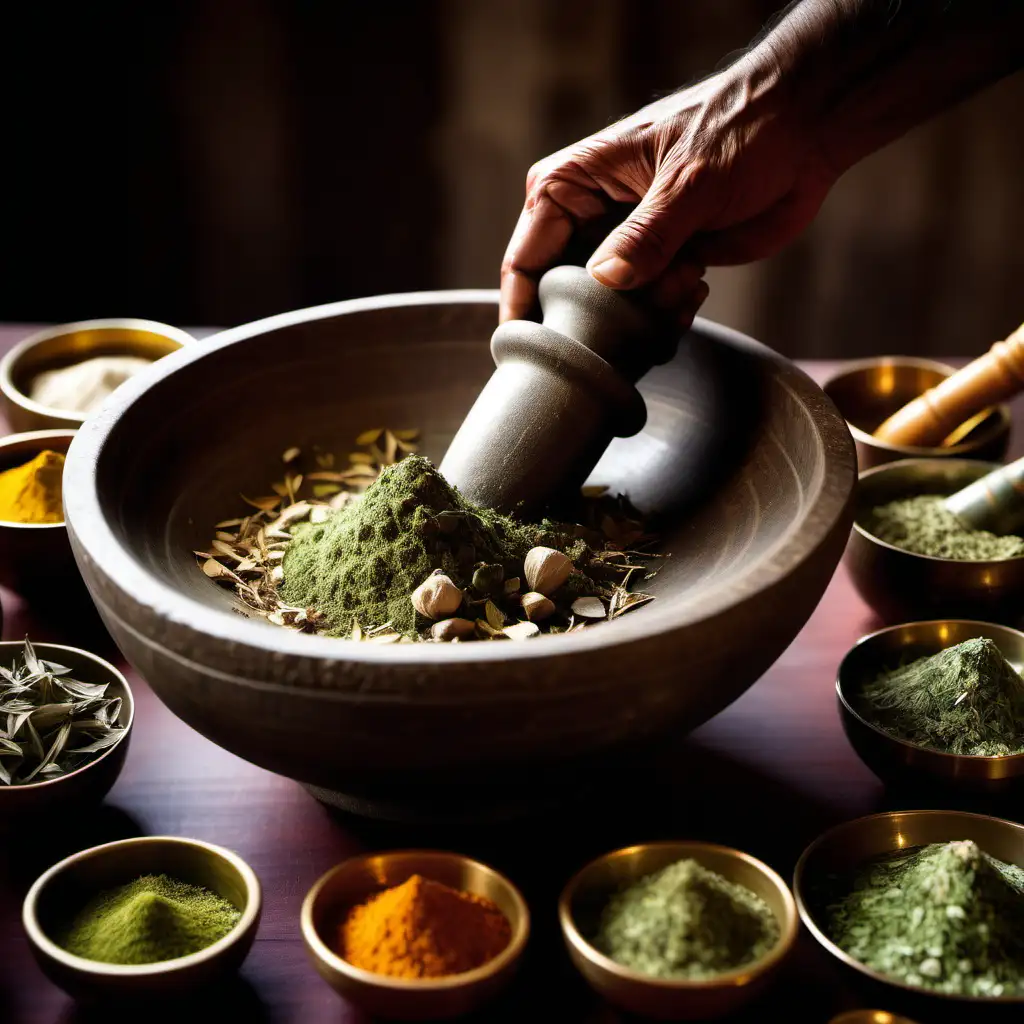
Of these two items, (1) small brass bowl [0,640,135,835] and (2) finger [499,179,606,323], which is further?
(2) finger [499,179,606,323]

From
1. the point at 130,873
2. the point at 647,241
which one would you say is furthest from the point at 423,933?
the point at 647,241

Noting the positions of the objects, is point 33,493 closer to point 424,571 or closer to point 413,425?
point 413,425

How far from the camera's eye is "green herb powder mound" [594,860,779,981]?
0.91 m

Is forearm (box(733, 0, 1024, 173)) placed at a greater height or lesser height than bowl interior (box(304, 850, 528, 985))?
greater

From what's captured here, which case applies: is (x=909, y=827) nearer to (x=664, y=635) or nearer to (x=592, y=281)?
(x=664, y=635)

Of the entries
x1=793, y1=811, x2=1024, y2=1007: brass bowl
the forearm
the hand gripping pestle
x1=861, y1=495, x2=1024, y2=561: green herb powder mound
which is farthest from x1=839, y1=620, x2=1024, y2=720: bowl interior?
the forearm

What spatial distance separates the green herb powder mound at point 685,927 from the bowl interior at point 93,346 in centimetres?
116

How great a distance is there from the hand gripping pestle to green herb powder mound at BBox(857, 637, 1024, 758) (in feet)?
1.30

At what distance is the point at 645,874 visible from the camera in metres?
0.99

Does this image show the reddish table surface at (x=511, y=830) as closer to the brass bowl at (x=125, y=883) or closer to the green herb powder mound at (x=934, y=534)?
the brass bowl at (x=125, y=883)

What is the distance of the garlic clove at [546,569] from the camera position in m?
1.23

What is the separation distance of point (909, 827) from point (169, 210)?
264cm

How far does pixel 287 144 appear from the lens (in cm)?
314

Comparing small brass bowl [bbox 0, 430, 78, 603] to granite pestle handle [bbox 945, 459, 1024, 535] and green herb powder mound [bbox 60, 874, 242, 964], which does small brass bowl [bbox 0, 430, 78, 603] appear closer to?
green herb powder mound [bbox 60, 874, 242, 964]
